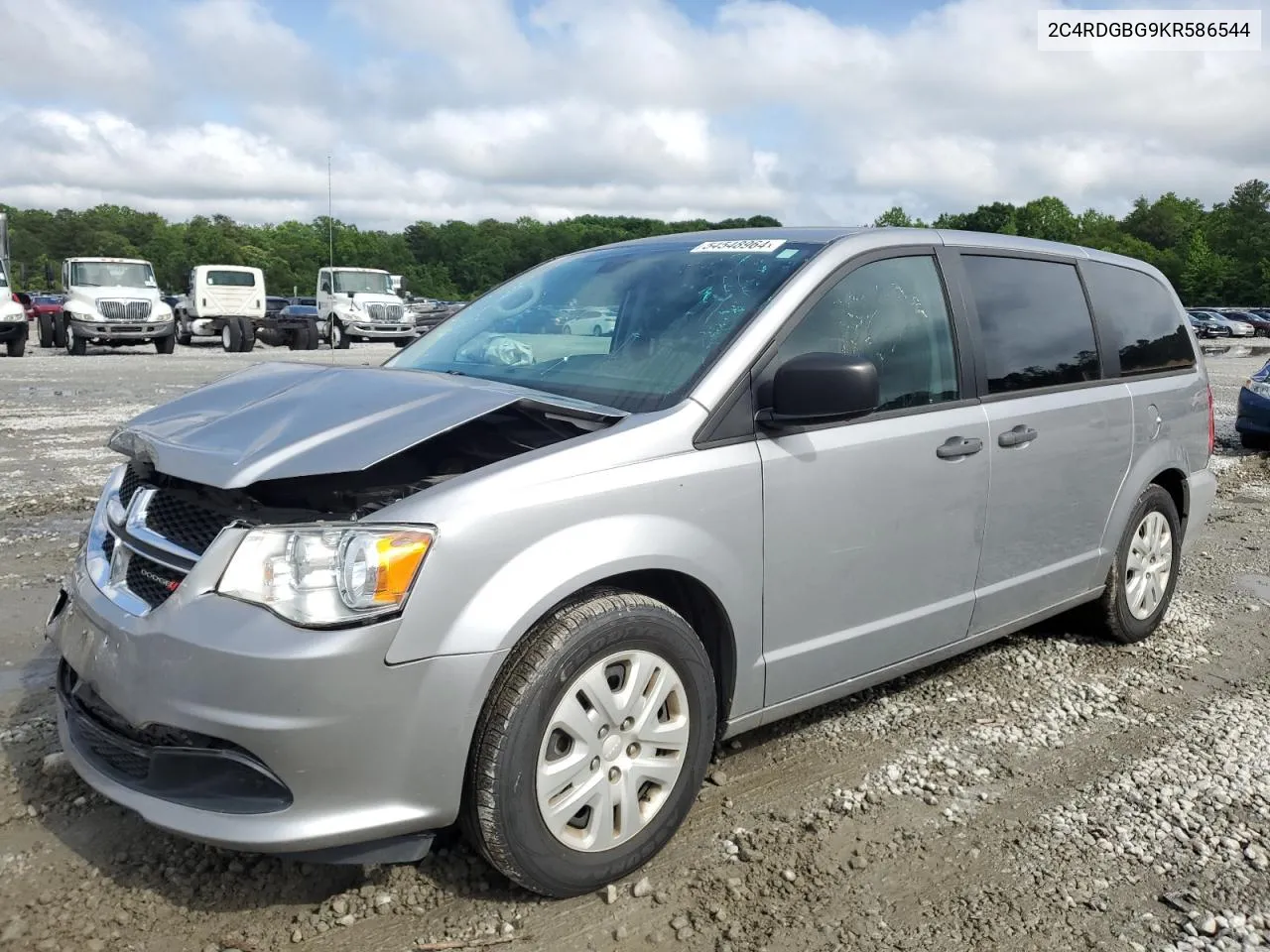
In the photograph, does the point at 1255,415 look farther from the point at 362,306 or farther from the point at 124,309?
the point at 362,306

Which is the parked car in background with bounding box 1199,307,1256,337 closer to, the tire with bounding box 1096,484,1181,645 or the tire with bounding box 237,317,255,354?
the tire with bounding box 237,317,255,354

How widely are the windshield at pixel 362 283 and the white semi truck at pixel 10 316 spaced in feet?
30.0

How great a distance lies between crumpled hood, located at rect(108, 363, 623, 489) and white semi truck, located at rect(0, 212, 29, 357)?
839 inches

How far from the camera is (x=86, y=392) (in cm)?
1385

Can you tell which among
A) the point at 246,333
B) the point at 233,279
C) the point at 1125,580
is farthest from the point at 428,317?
the point at 1125,580

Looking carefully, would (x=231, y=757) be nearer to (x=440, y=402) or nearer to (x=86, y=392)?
(x=440, y=402)

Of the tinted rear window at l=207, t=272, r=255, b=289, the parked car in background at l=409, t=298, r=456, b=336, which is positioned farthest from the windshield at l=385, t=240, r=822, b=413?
the tinted rear window at l=207, t=272, r=255, b=289

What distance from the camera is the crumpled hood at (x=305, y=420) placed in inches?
97.3

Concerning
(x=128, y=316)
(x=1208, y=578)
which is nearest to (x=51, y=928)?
(x=1208, y=578)

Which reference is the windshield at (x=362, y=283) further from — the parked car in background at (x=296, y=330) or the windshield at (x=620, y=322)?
the windshield at (x=620, y=322)

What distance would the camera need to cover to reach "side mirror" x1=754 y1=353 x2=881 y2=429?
281 cm

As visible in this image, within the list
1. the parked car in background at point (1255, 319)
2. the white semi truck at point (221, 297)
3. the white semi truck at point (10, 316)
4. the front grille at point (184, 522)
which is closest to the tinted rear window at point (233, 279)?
the white semi truck at point (221, 297)

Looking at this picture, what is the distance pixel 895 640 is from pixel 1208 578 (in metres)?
3.50

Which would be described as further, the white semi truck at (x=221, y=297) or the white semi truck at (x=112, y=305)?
the white semi truck at (x=221, y=297)
